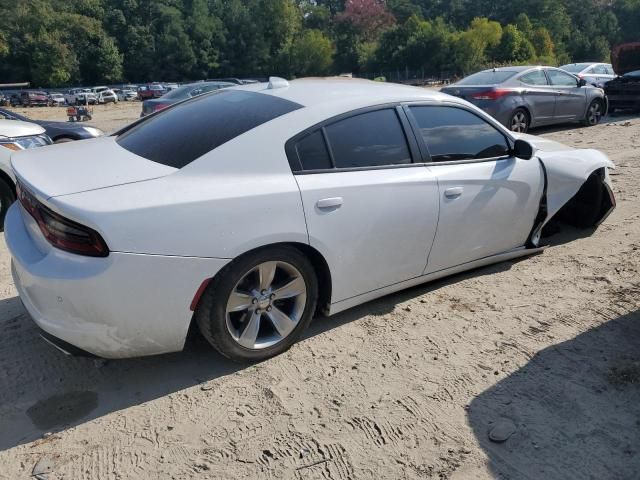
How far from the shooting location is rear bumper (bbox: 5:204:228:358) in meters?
2.65

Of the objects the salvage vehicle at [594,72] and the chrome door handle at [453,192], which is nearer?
the chrome door handle at [453,192]

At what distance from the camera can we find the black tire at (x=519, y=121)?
10857 mm

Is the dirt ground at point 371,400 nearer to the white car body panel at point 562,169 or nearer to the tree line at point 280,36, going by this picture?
the white car body panel at point 562,169

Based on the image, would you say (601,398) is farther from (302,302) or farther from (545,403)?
(302,302)

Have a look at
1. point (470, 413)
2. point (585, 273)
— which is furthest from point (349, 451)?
point (585, 273)

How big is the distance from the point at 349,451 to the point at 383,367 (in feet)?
2.39

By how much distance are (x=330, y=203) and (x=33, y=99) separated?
54.9 metres

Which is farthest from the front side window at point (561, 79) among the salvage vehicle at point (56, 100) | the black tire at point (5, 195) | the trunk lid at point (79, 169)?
the salvage vehicle at point (56, 100)

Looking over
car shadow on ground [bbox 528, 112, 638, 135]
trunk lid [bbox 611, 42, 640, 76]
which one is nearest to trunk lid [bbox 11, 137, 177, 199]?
car shadow on ground [bbox 528, 112, 638, 135]

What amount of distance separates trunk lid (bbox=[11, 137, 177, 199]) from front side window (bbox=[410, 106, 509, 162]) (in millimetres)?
1742

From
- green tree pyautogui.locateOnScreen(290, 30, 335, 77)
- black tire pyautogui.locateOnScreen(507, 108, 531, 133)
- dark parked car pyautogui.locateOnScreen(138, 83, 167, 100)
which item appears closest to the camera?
black tire pyautogui.locateOnScreen(507, 108, 531, 133)

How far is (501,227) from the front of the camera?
165 inches

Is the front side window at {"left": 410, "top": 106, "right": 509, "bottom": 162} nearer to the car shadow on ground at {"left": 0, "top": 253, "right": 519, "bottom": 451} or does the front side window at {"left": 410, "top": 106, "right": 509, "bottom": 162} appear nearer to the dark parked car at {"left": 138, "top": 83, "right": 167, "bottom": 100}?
the car shadow on ground at {"left": 0, "top": 253, "right": 519, "bottom": 451}

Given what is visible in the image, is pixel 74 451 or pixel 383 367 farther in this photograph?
pixel 383 367
